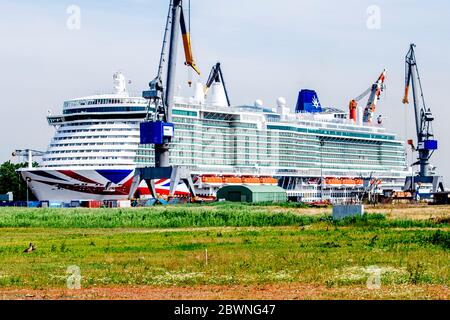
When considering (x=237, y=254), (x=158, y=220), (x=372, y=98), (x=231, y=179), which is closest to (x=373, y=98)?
(x=372, y=98)

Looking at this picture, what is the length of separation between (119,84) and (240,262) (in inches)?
3570

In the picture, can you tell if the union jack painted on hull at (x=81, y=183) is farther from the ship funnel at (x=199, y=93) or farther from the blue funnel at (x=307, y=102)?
the blue funnel at (x=307, y=102)

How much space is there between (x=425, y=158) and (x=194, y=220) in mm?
97029

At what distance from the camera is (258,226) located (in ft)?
216

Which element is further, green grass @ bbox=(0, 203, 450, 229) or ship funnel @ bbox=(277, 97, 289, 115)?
ship funnel @ bbox=(277, 97, 289, 115)

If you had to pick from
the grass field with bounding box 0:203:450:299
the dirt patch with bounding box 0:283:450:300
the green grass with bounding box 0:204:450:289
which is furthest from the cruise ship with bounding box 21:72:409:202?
the dirt patch with bounding box 0:283:450:300

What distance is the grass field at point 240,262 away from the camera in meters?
29.3

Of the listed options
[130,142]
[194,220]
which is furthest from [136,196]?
[194,220]

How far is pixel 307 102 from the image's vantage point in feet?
568

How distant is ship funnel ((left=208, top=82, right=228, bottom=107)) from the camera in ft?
482

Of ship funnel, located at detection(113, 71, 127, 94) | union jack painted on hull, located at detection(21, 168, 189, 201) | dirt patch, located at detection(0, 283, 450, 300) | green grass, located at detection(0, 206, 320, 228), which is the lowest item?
dirt patch, located at detection(0, 283, 450, 300)

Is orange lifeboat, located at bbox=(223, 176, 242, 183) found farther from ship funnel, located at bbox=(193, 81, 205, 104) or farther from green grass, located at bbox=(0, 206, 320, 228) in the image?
green grass, located at bbox=(0, 206, 320, 228)

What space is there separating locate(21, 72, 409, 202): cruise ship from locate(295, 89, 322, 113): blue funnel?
0.20m
